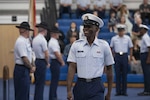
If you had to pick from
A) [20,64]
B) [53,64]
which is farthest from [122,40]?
[20,64]

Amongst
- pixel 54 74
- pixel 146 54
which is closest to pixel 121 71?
pixel 146 54

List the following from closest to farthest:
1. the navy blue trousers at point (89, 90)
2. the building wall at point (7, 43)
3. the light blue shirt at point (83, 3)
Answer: the navy blue trousers at point (89, 90), the building wall at point (7, 43), the light blue shirt at point (83, 3)

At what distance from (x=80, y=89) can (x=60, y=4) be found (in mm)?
A: 12524

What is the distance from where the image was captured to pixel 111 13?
1786cm

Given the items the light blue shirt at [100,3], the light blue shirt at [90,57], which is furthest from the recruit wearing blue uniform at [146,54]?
the light blue shirt at [100,3]

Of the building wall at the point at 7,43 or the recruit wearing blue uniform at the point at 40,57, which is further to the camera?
the building wall at the point at 7,43

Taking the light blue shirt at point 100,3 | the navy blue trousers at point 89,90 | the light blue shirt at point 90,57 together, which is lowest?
the navy blue trousers at point 89,90

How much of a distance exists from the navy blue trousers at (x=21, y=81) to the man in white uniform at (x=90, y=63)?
104 inches

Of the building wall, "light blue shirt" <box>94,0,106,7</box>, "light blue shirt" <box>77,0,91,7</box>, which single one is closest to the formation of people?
"light blue shirt" <box>94,0,106,7</box>

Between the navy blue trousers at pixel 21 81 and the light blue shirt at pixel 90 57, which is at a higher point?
the light blue shirt at pixel 90 57

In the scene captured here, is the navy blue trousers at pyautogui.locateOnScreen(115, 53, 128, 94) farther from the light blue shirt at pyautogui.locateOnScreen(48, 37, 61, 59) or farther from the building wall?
the building wall

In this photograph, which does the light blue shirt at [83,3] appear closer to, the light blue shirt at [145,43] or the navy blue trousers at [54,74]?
the light blue shirt at [145,43]

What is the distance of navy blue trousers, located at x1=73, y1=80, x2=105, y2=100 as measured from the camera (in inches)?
236

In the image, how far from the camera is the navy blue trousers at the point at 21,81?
28.4 ft
